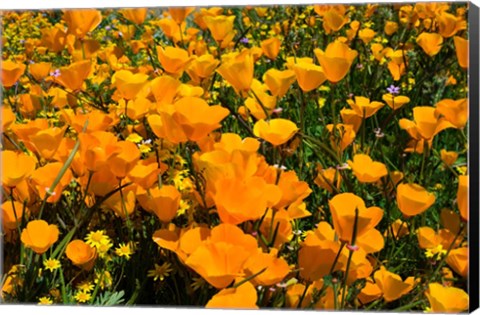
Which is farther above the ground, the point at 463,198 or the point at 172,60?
the point at 172,60

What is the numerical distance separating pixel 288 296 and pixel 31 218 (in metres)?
0.40

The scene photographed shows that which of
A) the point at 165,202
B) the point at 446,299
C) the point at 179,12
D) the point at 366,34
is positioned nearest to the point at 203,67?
the point at 179,12

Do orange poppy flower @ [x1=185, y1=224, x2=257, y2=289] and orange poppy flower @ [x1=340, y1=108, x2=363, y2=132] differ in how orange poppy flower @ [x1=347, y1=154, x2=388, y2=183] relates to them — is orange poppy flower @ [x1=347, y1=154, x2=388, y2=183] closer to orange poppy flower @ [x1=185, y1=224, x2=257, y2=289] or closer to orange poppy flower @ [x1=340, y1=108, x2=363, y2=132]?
orange poppy flower @ [x1=340, y1=108, x2=363, y2=132]

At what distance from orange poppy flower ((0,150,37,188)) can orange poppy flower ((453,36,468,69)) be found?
0.61 m

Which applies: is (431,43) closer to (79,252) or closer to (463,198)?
(463,198)

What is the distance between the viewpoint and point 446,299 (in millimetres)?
1139

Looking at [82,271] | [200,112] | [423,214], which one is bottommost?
[82,271]

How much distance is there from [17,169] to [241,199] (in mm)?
404

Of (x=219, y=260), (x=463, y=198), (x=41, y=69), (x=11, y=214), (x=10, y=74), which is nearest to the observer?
(x=219, y=260)

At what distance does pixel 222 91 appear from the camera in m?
1.59

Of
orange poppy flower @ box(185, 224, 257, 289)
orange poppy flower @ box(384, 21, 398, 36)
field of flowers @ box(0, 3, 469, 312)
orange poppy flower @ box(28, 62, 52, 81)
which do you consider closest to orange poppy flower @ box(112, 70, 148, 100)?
field of flowers @ box(0, 3, 469, 312)

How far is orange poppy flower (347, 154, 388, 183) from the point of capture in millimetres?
1174

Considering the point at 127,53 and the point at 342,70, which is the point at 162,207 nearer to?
the point at 342,70

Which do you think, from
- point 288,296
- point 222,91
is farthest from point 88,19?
point 288,296
